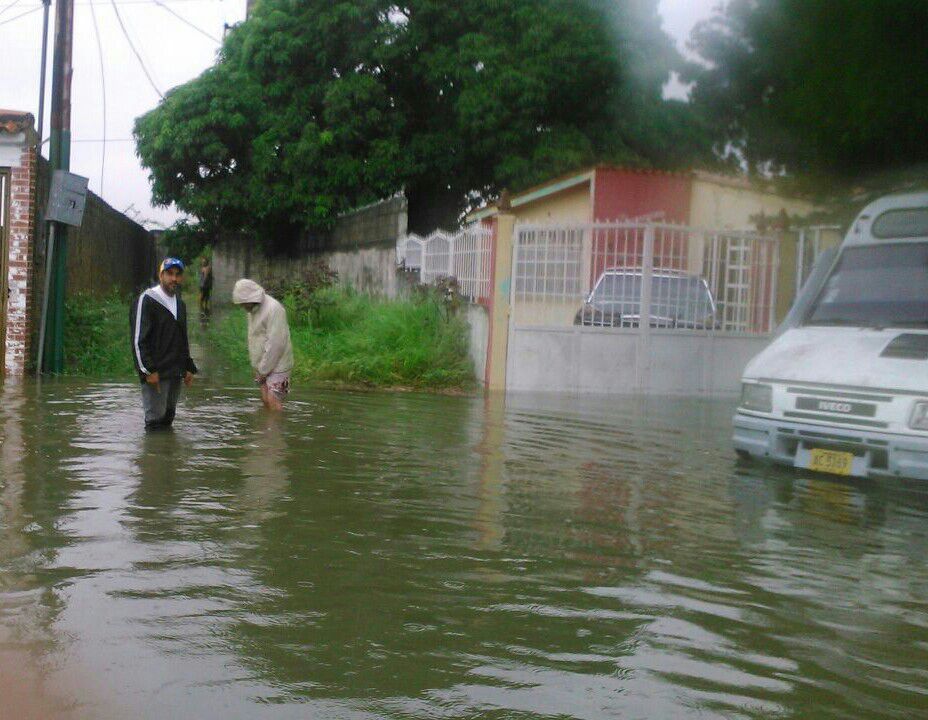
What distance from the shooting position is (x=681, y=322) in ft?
49.2

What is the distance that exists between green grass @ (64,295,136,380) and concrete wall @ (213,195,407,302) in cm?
487

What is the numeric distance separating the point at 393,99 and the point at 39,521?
22328 mm

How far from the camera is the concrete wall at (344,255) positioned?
20.8 m

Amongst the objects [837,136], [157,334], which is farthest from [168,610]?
[837,136]

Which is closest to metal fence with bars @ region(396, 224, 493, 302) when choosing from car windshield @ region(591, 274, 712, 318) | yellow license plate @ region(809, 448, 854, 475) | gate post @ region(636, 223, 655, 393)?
car windshield @ region(591, 274, 712, 318)

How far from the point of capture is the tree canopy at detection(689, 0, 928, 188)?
360 inches

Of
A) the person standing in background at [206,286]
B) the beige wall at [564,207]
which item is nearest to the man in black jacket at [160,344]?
the beige wall at [564,207]

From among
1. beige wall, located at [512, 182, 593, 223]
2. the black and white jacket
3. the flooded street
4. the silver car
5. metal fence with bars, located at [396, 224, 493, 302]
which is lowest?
the flooded street

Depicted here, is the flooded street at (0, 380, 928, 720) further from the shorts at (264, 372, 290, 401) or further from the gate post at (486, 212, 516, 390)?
the gate post at (486, 212, 516, 390)

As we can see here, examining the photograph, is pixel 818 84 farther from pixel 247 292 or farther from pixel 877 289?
pixel 247 292

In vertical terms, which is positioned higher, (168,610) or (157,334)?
(157,334)

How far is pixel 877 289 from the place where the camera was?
922cm

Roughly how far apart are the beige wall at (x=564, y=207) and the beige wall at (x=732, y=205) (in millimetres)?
2829

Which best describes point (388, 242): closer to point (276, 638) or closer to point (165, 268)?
point (165, 268)
